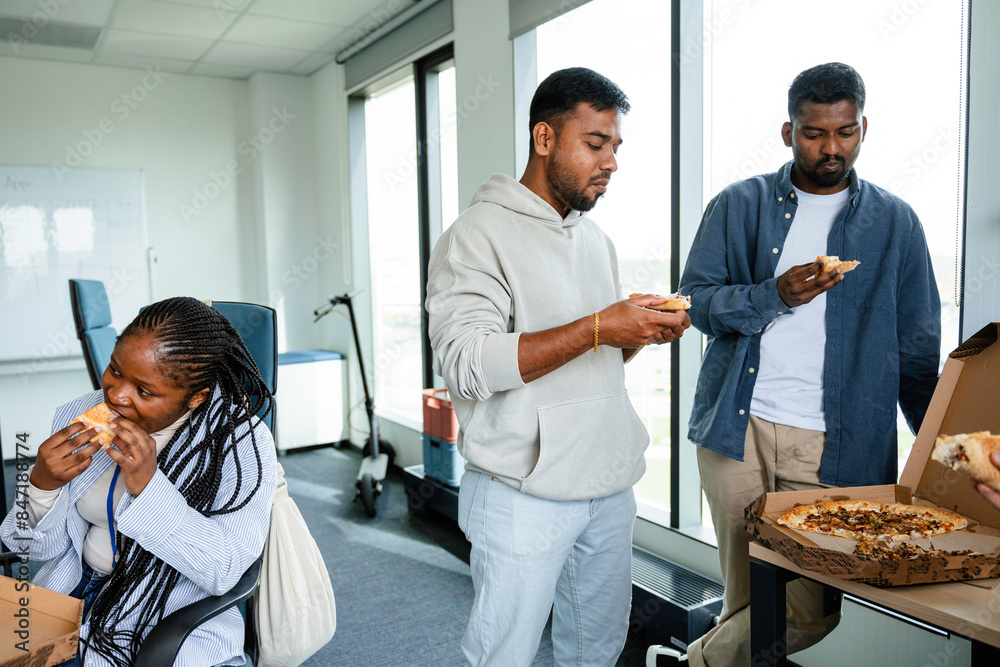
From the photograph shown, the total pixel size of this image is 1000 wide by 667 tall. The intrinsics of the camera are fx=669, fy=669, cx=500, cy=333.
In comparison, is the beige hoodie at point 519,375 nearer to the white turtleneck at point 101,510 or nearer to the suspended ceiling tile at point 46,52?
the white turtleneck at point 101,510

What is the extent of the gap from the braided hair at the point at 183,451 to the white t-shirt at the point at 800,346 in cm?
113

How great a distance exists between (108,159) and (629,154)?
3976mm

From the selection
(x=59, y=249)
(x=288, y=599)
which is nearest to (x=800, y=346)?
(x=288, y=599)

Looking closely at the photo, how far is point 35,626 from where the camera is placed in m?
1.08

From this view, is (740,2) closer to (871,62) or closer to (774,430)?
(871,62)

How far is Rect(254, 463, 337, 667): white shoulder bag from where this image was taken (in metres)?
1.28

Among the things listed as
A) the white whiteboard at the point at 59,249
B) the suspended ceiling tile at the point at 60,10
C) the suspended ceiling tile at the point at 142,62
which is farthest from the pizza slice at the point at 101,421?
the suspended ceiling tile at the point at 142,62

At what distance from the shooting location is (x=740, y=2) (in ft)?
7.73

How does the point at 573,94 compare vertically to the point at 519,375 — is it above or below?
above

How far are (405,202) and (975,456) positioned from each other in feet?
13.3

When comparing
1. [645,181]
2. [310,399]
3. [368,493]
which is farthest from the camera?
[310,399]

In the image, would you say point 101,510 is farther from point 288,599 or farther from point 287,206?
point 287,206

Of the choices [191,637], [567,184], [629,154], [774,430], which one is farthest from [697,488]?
[191,637]

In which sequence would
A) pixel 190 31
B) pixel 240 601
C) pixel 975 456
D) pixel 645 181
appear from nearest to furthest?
pixel 975 456
pixel 240 601
pixel 645 181
pixel 190 31
